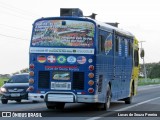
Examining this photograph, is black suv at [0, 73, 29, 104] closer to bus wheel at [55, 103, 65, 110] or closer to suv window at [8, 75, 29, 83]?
suv window at [8, 75, 29, 83]

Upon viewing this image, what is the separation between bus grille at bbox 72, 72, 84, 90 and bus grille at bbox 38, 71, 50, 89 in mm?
905

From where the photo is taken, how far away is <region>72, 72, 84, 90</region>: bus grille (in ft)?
60.2

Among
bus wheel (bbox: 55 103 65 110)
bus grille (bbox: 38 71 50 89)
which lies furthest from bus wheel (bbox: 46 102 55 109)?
bus grille (bbox: 38 71 50 89)

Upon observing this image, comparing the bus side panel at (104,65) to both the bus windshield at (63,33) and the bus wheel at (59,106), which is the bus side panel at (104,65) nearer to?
the bus windshield at (63,33)

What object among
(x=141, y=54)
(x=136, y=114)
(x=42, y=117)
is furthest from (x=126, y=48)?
(x=42, y=117)

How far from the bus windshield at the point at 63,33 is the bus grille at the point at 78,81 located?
0.98 m

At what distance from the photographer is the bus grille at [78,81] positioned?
1834 cm

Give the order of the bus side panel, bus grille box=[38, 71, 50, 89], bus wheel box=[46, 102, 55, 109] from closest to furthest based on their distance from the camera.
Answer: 1. bus grille box=[38, 71, 50, 89]
2. the bus side panel
3. bus wheel box=[46, 102, 55, 109]

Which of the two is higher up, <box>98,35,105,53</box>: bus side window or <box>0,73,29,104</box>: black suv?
<box>98,35,105,53</box>: bus side window

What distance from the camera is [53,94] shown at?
18.3 m

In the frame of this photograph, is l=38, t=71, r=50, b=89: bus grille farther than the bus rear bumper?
Yes

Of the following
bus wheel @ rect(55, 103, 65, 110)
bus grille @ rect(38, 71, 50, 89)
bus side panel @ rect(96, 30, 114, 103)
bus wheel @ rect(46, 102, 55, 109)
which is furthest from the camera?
bus wheel @ rect(55, 103, 65, 110)

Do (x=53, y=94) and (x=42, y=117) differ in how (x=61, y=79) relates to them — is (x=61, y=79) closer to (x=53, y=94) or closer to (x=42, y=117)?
(x=53, y=94)

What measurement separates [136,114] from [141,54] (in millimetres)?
8693
